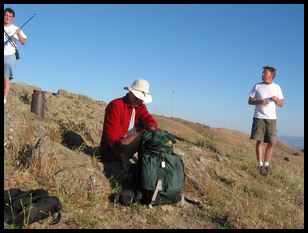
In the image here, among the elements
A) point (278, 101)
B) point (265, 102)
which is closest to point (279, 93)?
point (278, 101)

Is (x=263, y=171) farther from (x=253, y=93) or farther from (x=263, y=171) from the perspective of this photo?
(x=253, y=93)

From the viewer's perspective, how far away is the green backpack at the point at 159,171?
17.7 feet

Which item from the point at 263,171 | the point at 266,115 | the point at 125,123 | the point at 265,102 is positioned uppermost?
the point at 265,102

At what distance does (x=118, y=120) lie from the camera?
6.18m

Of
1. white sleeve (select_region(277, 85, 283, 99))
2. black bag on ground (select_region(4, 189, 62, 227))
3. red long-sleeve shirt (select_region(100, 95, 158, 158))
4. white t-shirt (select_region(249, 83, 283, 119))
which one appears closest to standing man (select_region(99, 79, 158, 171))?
red long-sleeve shirt (select_region(100, 95, 158, 158))

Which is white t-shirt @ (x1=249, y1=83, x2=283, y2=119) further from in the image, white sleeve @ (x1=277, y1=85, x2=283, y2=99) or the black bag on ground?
the black bag on ground

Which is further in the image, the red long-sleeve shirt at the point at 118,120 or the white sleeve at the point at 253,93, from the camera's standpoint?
the white sleeve at the point at 253,93

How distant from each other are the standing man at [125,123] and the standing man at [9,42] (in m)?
2.27

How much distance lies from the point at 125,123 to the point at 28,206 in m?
2.12

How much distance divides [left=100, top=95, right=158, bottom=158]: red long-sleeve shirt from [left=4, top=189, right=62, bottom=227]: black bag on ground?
1.44m

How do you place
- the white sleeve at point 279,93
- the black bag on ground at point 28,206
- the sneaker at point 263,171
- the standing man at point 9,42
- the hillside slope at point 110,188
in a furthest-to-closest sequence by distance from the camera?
the white sleeve at point 279,93 → the sneaker at point 263,171 → the standing man at point 9,42 → the hillside slope at point 110,188 → the black bag on ground at point 28,206

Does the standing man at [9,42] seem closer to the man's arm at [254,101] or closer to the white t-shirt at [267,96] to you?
the man's arm at [254,101]

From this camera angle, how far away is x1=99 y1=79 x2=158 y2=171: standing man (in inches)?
237

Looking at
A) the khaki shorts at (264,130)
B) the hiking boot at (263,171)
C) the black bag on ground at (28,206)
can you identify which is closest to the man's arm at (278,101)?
the khaki shorts at (264,130)
